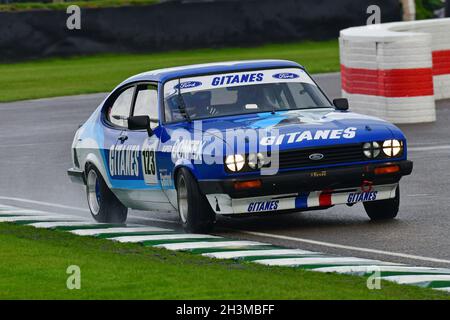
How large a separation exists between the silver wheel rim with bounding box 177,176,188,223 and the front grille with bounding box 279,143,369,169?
0.92 meters

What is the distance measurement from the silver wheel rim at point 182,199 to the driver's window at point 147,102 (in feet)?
3.01

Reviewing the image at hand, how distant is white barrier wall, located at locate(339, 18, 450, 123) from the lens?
70.3ft

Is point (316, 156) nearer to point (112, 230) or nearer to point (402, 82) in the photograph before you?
point (112, 230)

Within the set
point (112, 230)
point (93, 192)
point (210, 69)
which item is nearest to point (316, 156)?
point (210, 69)

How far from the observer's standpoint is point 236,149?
11.9 meters

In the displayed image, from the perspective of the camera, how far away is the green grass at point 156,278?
28.2ft

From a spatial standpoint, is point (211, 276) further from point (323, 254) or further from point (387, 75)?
point (387, 75)

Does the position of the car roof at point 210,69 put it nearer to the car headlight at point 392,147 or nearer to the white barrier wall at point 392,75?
the car headlight at point 392,147

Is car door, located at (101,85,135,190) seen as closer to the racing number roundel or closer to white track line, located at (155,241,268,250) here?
the racing number roundel

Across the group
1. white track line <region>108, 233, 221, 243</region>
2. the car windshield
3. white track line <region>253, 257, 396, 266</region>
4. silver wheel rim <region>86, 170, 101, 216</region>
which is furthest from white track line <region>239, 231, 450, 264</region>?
silver wheel rim <region>86, 170, 101, 216</region>

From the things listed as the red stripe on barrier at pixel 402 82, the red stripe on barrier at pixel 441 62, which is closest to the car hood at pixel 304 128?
the red stripe on barrier at pixel 402 82

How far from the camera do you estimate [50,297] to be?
28.3ft

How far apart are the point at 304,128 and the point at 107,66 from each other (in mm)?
25779

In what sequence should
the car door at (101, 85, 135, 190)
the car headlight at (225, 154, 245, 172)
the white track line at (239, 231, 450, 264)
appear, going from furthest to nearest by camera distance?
1. the car door at (101, 85, 135, 190)
2. the car headlight at (225, 154, 245, 172)
3. the white track line at (239, 231, 450, 264)
